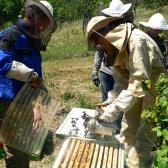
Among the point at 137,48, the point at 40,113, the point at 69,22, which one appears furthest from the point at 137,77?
the point at 69,22

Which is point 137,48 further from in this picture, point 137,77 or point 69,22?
point 69,22

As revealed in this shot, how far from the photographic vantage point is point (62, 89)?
392 inches

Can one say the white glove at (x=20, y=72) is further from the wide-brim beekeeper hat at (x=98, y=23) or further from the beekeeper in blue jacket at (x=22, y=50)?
the wide-brim beekeeper hat at (x=98, y=23)

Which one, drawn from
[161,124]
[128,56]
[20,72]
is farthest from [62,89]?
[161,124]

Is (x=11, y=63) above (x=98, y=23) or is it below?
below

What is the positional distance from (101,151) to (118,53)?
3.02ft

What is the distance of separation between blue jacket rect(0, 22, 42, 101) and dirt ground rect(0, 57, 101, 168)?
0.56m

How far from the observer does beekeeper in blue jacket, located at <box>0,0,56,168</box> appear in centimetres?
392

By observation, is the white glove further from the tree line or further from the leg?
the tree line

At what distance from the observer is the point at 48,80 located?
1121cm

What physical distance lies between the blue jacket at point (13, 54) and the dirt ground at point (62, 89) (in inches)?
22.0

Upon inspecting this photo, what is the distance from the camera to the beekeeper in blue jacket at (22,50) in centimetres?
392

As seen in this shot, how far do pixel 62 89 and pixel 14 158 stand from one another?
228 inches

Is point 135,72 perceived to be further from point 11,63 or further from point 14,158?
point 14,158
